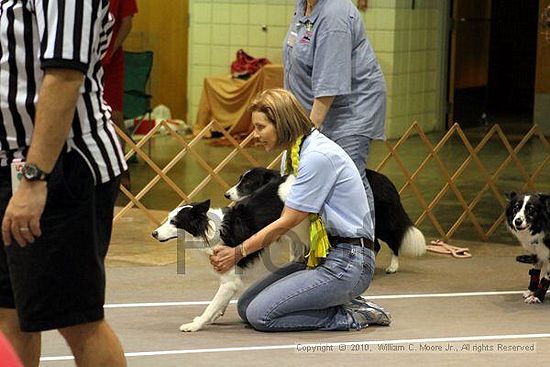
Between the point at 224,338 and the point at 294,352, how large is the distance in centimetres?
30

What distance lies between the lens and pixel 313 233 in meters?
3.88

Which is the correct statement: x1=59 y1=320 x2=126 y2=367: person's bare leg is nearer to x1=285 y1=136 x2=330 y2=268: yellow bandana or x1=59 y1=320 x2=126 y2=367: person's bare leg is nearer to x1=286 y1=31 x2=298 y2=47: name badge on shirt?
x1=285 y1=136 x2=330 y2=268: yellow bandana

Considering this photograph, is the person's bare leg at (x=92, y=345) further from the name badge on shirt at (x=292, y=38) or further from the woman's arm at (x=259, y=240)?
the name badge on shirt at (x=292, y=38)

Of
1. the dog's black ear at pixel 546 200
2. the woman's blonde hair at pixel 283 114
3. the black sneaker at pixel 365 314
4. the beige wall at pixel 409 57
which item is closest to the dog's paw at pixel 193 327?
the black sneaker at pixel 365 314

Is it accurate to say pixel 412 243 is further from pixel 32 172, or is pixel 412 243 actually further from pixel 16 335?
pixel 32 172

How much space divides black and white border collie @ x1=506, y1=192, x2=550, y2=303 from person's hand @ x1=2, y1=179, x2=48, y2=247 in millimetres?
2696

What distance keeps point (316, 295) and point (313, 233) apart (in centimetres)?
21

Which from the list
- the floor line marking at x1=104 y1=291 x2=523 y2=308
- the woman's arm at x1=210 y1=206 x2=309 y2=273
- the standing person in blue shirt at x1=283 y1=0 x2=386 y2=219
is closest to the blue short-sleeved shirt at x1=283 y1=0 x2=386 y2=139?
the standing person in blue shirt at x1=283 y1=0 x2=386 y2=219

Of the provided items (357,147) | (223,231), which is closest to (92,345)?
(223,231)

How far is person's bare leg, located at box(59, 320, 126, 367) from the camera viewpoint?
7.65ft

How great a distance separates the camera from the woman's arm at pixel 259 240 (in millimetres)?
3861

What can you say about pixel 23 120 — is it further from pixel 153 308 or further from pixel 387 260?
pixel 387 260

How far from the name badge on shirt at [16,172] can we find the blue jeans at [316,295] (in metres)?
1.73

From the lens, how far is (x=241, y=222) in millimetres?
4113
